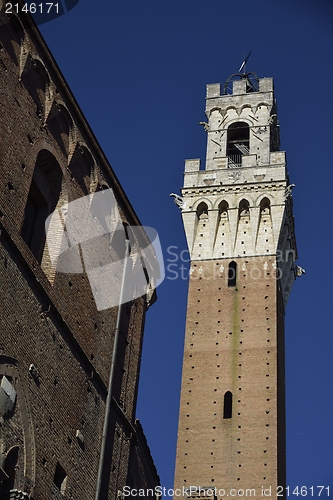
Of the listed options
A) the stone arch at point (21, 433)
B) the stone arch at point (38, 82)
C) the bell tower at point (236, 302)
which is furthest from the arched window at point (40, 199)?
the bell tower at point (236, 302)

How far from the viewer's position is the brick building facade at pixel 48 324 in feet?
41.2

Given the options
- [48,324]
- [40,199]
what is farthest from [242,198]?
[48,324]

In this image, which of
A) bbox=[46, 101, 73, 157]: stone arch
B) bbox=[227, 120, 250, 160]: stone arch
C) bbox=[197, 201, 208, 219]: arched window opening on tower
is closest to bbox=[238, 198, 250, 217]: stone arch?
bbox=[197, 201, 208, 219]: arched window opening on tower

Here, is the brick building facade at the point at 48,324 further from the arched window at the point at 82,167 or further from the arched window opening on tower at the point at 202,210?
the arched window opening on tower at the point at 202,210

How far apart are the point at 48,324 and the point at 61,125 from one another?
3866mm

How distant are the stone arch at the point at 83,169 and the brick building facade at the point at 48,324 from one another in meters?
0.02

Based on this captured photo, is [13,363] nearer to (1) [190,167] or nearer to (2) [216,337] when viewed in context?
(2) [216,337]

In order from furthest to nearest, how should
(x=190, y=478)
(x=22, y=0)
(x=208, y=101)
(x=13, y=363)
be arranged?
1. (x=208, y=101)
2. (x=190, y=478)
3. (x=22, y=0)
4. (x=13, y=363)

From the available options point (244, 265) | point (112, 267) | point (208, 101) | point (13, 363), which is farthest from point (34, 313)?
point (208, 101)

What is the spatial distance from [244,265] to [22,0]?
14.0 meters

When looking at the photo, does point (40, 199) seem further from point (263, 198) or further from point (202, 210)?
point (263, 198)

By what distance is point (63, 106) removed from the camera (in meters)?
15.7

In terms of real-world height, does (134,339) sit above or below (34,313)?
above

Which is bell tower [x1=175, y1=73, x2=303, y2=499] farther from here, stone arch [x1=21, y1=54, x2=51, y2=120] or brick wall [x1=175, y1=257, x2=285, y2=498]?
stone arch [x1=21, y1=54, x2=51, y2=120]
